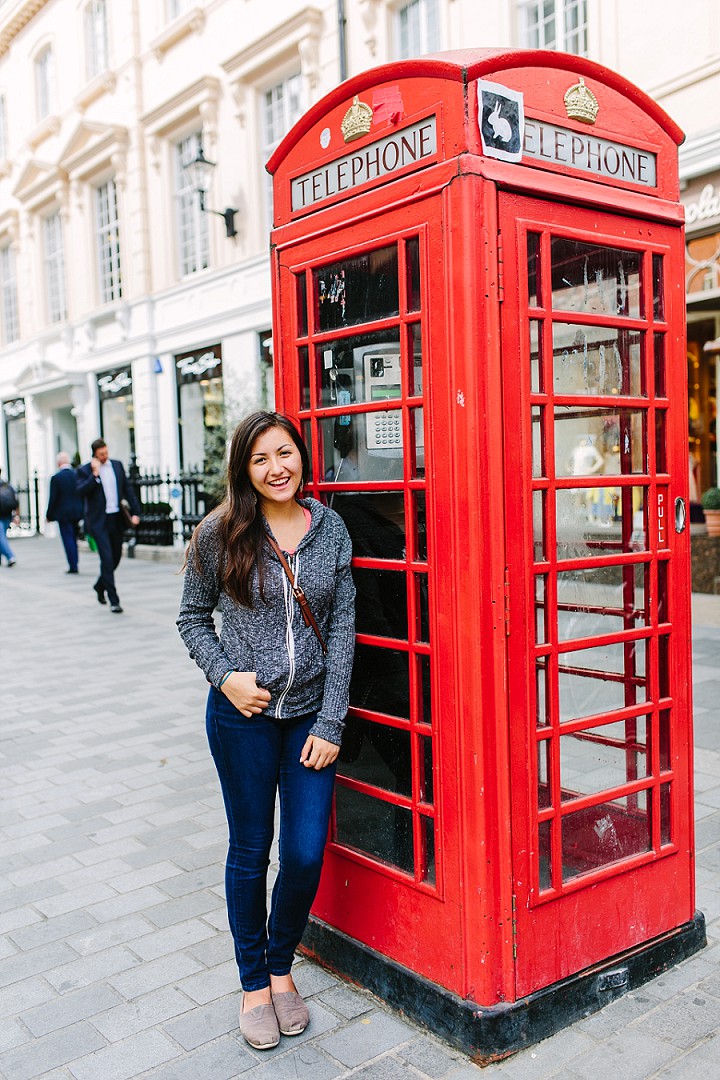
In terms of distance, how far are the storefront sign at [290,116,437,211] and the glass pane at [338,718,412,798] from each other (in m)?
1.59

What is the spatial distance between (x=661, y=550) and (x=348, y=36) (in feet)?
46.0

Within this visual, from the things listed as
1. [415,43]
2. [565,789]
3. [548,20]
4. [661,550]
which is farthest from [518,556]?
[415,43]

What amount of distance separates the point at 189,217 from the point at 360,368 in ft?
56.5

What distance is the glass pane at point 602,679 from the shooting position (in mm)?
2967

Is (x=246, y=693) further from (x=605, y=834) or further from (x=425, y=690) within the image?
(x=605, y=834)

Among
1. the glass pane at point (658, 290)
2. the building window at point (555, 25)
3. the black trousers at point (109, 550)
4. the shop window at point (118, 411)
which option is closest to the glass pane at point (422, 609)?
the glass pane at point (658, 290)

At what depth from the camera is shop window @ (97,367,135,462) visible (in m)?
20.7

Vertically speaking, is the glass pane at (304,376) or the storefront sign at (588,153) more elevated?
the storefront sign at (588,153)

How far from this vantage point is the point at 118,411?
21344 mm

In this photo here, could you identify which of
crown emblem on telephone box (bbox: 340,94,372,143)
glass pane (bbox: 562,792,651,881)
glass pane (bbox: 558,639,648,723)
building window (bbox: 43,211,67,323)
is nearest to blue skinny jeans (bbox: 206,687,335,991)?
glass pane (bbox: 562,792,651,881)

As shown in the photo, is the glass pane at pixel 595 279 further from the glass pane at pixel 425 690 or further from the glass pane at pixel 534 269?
the glass pane at pixel 425 690

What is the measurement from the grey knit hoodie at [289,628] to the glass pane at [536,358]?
0.69 meters

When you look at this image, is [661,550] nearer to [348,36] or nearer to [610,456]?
[610,456]

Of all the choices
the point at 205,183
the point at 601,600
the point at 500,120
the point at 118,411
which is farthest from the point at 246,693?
the point at 118,411
